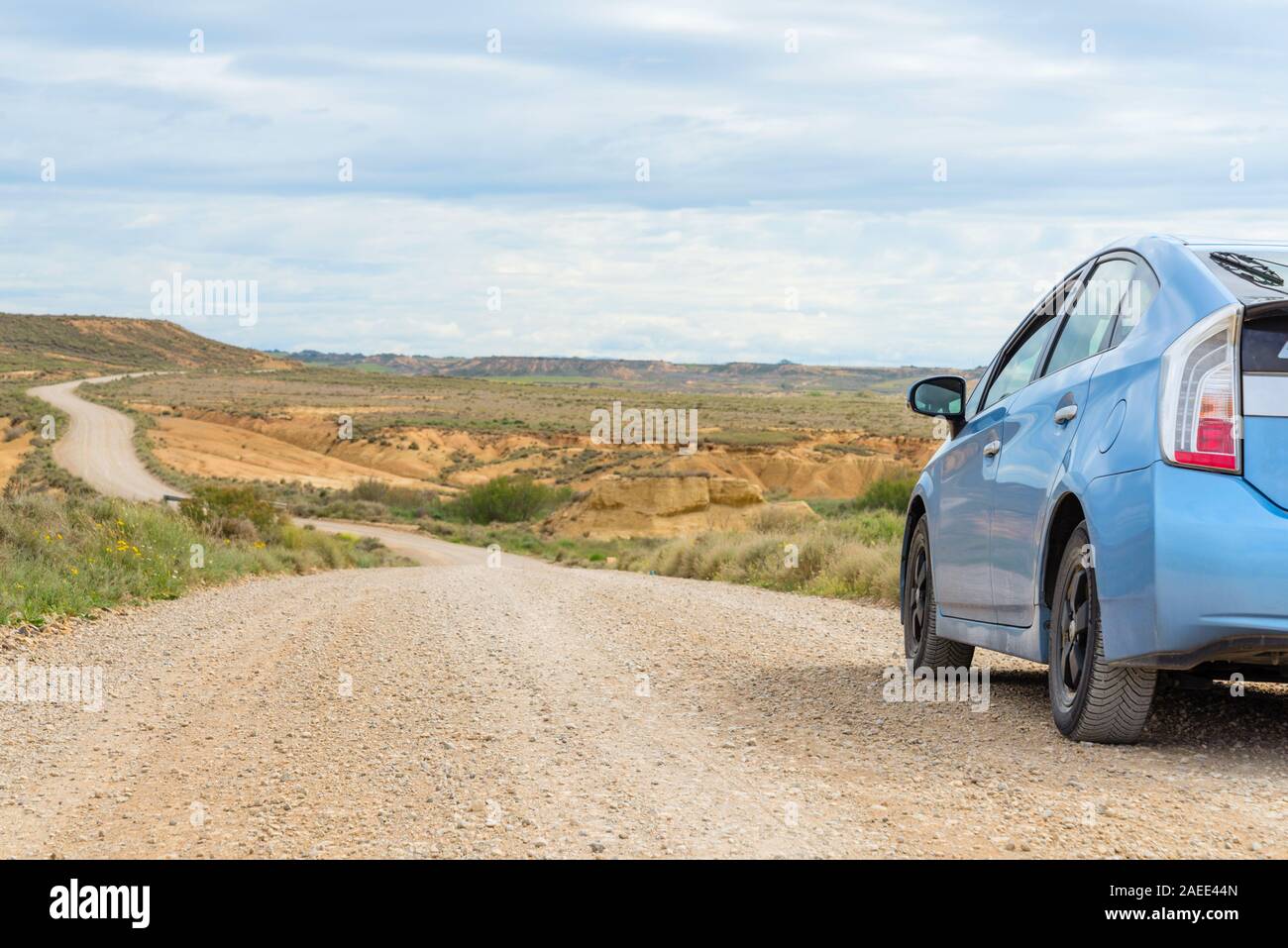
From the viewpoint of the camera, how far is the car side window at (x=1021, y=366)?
23.2ft

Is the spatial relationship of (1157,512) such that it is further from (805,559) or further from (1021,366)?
(805,559)

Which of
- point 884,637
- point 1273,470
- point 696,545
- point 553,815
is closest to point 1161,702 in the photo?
point 1273,470

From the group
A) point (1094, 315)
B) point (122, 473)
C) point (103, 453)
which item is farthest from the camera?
point (103, 453)

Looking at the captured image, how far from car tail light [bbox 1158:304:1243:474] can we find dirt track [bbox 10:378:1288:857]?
1.20 metres

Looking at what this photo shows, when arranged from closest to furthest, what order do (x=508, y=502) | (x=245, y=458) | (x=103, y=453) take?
(x=508, y=502) < (x=103, y=453) < (x=245, y=458)

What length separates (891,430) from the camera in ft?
284

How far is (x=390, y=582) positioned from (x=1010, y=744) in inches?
533

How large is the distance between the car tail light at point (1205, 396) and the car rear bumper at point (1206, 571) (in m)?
0.07

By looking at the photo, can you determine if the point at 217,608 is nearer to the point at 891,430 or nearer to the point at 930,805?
the point at 930,805

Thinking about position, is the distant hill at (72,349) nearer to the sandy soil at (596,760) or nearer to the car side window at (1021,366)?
the sandy soil at (596,760)

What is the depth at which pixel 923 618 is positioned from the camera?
832cm

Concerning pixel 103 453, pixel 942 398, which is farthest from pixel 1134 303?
pixel 103 453

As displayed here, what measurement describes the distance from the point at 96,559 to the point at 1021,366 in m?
10.9
